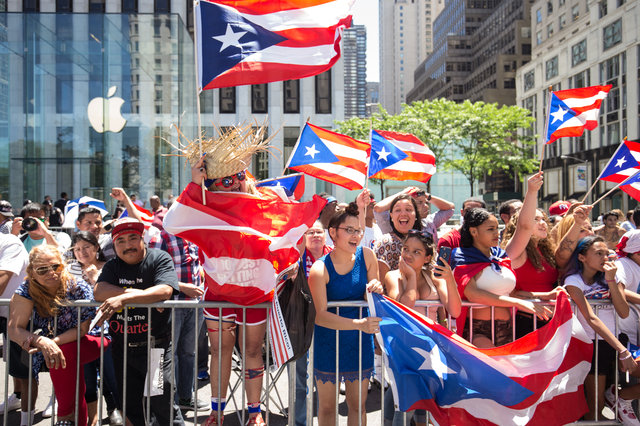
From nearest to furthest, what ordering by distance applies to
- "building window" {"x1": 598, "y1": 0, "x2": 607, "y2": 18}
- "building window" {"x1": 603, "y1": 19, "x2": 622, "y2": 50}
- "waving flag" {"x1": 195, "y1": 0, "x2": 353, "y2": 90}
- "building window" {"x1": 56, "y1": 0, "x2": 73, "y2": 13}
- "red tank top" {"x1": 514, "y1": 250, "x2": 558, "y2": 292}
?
1. "waving flag" {"x1": 195, "y1": 0, "x2": 353, "y2": 90}
2. "red tank top" {"x1": 514, "y1": 250, "x2": 558, "y2": 292}
3. "building window" {"x1": 56, "y1": 0, "x2": 73, "y2": 13}
4. "building window" {"x1": 603, "y1": 19, "x2": 622, "y2": 50}
5. "building window" {"x1": 598, "y1": 0, "x2": 607, "y2": 18}

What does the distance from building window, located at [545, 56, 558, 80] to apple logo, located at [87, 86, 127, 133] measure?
5184 centimetres

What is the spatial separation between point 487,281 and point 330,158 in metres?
3.17

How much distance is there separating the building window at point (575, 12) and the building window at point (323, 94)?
30.9 metres

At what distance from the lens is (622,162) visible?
23.4 feet

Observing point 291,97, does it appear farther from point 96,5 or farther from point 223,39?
point 223,39

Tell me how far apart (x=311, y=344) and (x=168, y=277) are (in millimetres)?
1274

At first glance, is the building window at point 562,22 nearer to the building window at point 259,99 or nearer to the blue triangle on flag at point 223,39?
the building window at point 259,99

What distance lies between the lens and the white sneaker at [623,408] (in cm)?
450

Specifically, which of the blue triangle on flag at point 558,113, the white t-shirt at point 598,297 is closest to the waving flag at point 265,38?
the white t-shirt at point 598,297

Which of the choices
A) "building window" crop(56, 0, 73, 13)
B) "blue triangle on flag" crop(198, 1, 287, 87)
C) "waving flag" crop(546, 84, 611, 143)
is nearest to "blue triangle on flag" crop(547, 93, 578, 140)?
"waving flag" crop(546, 84, 611, 143)

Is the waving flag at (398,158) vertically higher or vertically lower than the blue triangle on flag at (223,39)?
lower

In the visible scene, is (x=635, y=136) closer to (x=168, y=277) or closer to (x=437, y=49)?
(x=168, y=277)

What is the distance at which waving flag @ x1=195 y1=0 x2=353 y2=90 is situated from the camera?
4.55m

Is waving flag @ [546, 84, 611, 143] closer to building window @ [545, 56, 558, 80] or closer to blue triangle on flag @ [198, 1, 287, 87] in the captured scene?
blue triangle on flag @ [198, 1, 287, 87]
